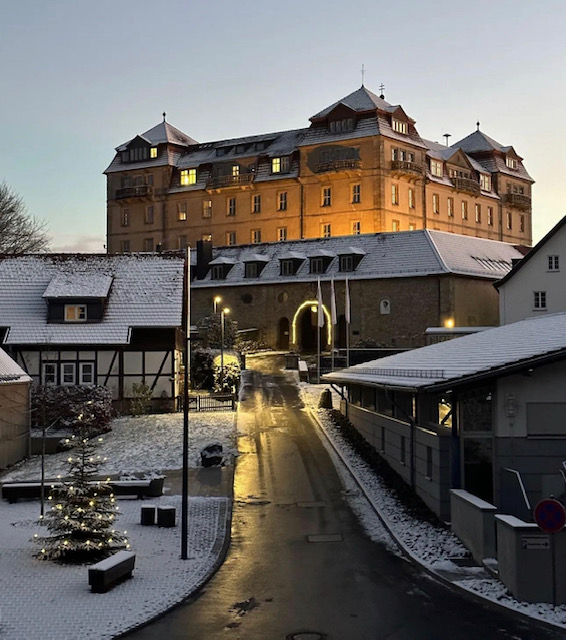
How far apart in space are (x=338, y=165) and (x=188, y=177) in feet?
65.4

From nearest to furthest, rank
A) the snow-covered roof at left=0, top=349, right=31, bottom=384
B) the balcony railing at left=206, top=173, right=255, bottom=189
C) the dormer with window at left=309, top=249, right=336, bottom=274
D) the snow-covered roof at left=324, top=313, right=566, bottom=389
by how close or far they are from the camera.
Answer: the snow-covered roof at left=324, top=313, right=566, bottom=389, the snow-covered roof at left=0, top=349, right=31, bottom=384, the dormer with window at left=309, top=249, right=336, bottom=274, the balcony railing at left=206, top=173, right=255, bottom=189

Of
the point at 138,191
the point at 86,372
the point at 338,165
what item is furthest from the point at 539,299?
the point at 138,191

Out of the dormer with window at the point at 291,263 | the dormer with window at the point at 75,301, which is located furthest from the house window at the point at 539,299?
the dormer with window at the point at 75,301

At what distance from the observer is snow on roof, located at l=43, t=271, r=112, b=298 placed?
1721 inches

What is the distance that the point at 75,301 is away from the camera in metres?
43.9

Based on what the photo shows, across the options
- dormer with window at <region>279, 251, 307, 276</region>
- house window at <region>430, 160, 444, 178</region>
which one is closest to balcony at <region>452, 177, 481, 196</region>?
house window at <region>430, 160, 444, 178</region>

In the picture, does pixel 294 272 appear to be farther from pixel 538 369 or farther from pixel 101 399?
pixel 538 369

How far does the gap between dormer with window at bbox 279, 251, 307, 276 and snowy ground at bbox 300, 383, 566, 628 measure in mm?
39665

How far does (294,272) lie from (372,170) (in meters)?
18.3

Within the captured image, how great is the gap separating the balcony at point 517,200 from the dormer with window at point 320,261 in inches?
1537

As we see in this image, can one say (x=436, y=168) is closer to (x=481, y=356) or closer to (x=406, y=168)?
(x=406, y=168)

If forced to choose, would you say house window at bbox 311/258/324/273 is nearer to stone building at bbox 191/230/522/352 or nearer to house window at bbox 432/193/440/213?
stone building at bbox 191/230/522/352

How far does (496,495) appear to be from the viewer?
62.2 ft

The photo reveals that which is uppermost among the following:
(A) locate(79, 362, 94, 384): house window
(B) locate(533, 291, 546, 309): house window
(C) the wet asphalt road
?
(B) locate(533, 291, 546, 309): house window
